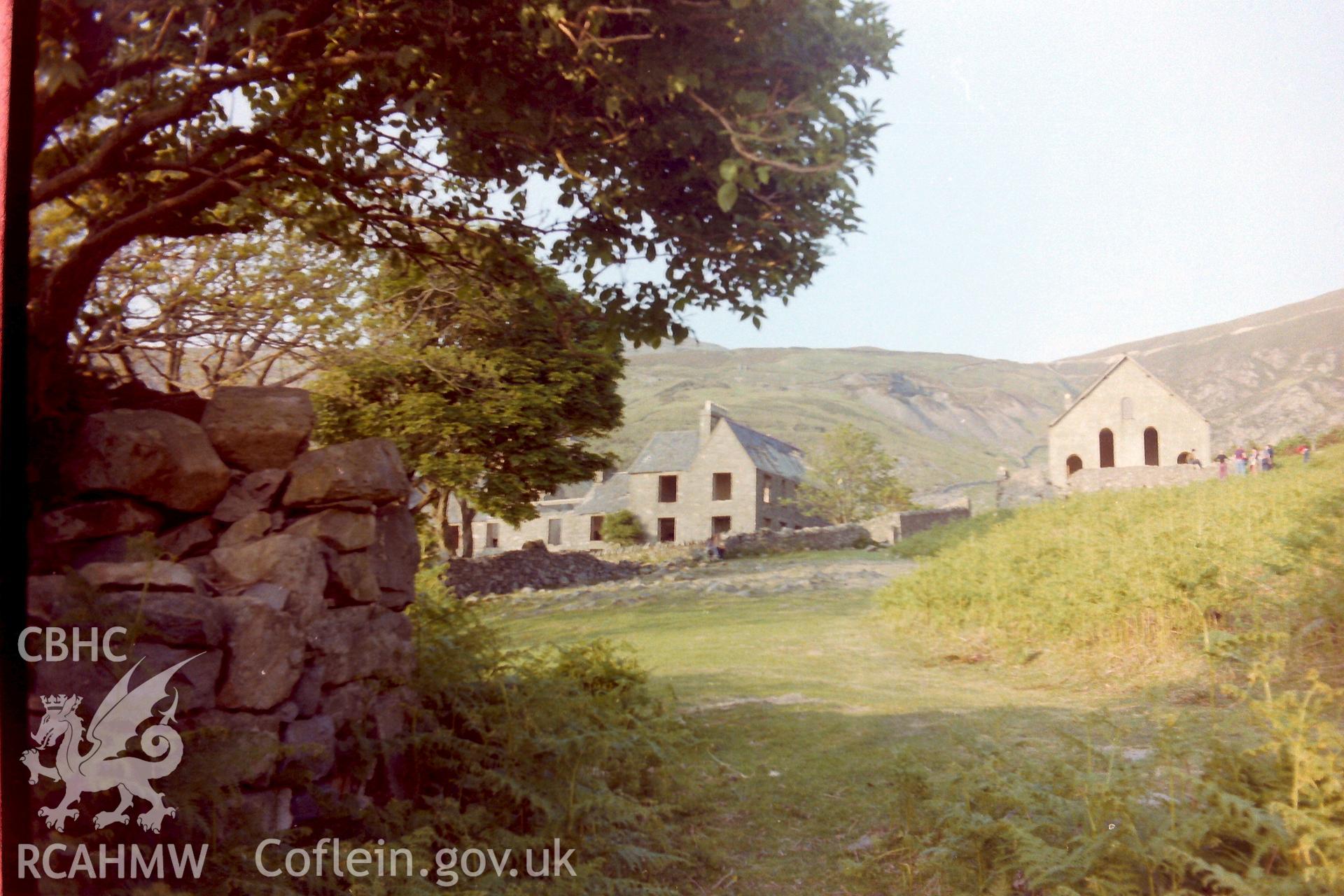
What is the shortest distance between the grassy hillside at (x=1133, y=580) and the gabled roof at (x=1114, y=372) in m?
20.5

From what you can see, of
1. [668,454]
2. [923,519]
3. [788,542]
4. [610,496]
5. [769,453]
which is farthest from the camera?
[610,496]

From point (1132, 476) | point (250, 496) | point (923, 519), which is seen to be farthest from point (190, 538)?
point (1132, 476)

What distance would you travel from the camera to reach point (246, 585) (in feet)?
14.4

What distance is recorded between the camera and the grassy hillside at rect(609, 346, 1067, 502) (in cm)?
9119

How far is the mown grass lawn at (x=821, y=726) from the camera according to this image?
5496mm

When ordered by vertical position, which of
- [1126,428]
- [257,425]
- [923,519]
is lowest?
[923,519]

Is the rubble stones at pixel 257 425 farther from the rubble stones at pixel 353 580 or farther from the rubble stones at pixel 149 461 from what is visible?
the rubble stones at pixel 353 580

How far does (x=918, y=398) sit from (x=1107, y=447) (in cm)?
6697

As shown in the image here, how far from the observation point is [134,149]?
5062 mm

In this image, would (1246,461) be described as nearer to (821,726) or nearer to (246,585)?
(821,726)

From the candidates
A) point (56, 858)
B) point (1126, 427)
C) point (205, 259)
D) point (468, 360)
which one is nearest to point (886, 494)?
point (1126, 427)

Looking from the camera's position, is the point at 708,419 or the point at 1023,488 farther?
the point at 708,419

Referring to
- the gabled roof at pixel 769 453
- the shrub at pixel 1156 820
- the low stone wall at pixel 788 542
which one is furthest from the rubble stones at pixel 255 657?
the gabled roof at pixel 769 453

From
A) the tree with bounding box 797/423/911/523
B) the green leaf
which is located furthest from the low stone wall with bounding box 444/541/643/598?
the tree with bounding box 797/423/911/523
